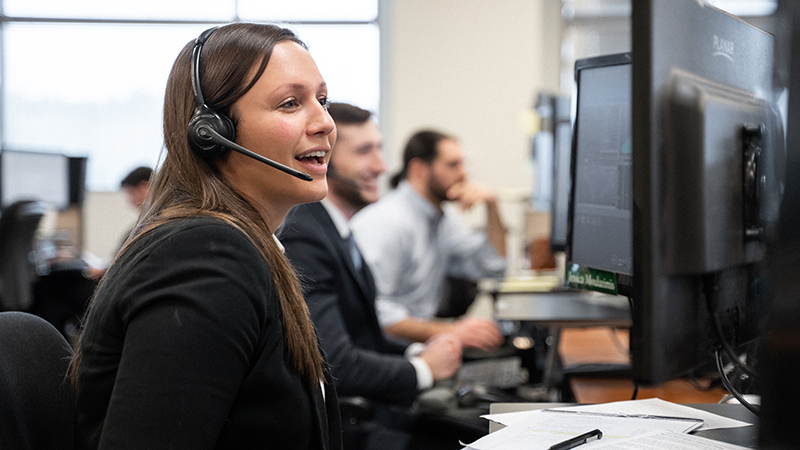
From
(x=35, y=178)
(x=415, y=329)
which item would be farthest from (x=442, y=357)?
(x=35, y=178)

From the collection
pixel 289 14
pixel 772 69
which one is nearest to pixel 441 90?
pixel 289 14

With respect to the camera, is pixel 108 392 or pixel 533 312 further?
pixel 533 312

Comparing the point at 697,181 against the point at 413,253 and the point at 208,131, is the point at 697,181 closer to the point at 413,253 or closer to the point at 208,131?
the point at 208,131

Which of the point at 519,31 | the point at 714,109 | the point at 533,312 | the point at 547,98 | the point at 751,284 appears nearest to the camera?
the point at 714,109

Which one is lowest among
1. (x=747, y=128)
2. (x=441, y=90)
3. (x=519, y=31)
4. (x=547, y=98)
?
(x=747, y=128)

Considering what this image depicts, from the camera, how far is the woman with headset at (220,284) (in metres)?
0.67

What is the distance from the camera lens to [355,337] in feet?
5.52

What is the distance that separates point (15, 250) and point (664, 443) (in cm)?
313

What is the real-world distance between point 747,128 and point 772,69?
176mm

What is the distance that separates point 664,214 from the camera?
631 mm

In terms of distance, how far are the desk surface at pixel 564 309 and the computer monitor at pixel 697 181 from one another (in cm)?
84

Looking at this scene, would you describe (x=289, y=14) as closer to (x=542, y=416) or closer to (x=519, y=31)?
(x=519, y=31)

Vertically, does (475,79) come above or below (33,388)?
above

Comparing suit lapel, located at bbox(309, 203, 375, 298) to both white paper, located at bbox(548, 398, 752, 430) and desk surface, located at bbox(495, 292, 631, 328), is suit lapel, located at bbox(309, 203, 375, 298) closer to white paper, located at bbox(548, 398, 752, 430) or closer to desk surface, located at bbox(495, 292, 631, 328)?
desk surface, located at bbox(495, 292, 631, 328)
